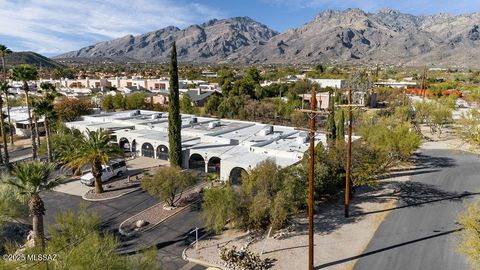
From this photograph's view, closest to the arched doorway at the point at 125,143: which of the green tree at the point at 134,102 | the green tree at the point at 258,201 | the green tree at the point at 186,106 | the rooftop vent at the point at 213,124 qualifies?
the rooftop vent at the point at 213,124

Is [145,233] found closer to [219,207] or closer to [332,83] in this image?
[219,207]

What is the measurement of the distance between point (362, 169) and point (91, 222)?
1886 cm

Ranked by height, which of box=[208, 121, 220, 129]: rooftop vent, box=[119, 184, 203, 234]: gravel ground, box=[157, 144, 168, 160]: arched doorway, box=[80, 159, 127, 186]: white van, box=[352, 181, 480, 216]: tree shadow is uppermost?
box=[208, 121, 220, 129]: rooftop vent

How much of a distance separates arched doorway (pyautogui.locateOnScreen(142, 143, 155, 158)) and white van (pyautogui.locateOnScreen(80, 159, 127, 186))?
16.0ft

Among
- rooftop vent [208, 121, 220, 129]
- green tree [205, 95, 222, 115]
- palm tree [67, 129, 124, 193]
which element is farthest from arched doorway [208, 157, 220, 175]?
green tree [205, 95, 222, 115]

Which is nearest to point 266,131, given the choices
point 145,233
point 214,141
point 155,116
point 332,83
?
point 214,141

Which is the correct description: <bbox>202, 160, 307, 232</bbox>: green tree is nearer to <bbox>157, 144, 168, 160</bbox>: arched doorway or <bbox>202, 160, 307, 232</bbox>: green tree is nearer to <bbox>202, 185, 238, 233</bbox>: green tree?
<bbox>202, 185, 238, 233</bbox>: green tree

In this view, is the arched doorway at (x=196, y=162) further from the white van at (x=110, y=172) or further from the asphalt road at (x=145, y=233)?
the asphalt road at (x=145, y=233)

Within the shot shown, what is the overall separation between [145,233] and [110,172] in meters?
12.3

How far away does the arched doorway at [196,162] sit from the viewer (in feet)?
115

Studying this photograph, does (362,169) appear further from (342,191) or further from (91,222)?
(91,222)

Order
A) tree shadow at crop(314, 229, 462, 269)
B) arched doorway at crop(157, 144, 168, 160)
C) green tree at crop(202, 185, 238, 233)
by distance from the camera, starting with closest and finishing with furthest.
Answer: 1. tree shadow at crop(314, 229, 462, 269)
2. green tree at crop(202, 185, 238, 233)
3. arched doorway at crop(157, 144, 168, 160)

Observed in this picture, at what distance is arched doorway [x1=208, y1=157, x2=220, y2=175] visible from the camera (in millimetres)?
33812

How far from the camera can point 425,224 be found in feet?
74.9
